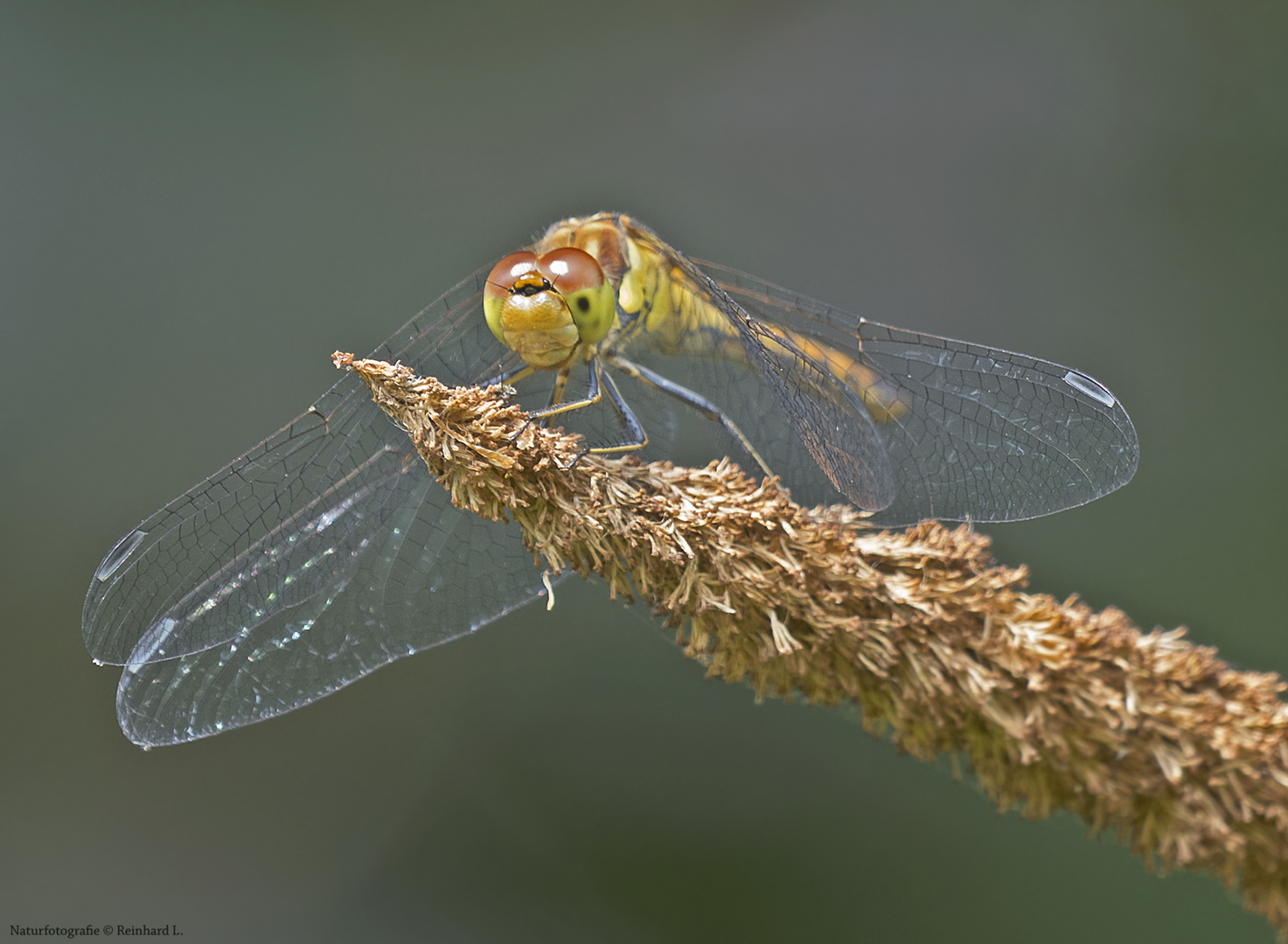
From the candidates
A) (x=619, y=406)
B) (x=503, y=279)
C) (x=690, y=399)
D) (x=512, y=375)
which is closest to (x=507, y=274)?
(x=503, y=279)

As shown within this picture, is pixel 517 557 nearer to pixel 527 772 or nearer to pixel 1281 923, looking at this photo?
pixel 1281 923

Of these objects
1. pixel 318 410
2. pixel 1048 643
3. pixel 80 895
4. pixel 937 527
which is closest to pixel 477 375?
pixel 318 410

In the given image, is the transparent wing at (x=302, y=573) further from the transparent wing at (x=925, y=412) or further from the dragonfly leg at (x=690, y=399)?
the transparent wing at (x=925, y=412)

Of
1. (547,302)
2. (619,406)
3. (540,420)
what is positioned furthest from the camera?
(619,406)

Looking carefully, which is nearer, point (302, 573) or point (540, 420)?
point (302, 573)

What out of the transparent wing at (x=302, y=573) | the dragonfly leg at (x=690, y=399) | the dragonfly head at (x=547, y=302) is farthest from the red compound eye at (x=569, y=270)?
the dragonfly leg at (x=690, y=399)

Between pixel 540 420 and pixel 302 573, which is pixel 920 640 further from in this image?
pixel 302 573
